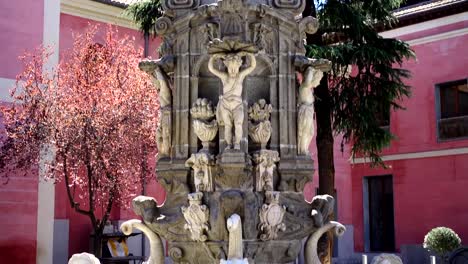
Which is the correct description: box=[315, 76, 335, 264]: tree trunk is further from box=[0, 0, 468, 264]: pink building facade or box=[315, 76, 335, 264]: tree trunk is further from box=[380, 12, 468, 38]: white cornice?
box=[380, 12, 468, 38]: white cornice

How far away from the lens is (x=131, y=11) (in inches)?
627

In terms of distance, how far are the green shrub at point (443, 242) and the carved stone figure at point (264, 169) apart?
38.5 ft

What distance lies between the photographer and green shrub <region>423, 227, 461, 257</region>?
18484 mm

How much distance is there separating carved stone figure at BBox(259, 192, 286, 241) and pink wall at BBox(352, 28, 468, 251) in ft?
50.0

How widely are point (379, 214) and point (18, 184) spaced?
12785 mm

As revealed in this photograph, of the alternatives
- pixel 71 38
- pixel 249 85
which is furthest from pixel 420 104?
pixel 249 85

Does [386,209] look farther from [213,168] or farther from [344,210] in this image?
[213,168]

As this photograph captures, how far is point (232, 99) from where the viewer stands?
26.5 feet

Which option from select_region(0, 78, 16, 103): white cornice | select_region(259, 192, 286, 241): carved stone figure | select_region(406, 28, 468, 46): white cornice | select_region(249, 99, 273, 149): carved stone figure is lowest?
select_region(259, 192, 286, 241): carved stone figure

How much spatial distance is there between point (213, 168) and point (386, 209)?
1756cm

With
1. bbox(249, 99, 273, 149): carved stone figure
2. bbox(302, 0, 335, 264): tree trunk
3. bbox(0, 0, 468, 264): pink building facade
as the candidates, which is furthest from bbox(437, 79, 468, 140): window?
bbox(249, 99, 273, 149): carved stone figure

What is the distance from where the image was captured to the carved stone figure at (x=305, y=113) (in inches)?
329

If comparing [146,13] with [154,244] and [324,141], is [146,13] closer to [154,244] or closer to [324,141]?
[324,141]

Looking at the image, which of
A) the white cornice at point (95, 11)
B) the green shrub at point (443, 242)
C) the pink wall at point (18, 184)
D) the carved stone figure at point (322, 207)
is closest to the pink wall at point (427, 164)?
the green shrub at point (443, 242)
